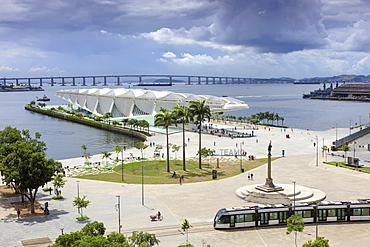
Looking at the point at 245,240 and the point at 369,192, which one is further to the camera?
the point at 369,192

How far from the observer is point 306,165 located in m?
52.6

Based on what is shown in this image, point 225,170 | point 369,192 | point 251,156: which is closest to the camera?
point 369,192

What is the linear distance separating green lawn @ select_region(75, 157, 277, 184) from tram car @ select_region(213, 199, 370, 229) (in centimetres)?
1530

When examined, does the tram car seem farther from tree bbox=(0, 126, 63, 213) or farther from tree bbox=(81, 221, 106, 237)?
tree bbox=(0, 126, 63, 213)

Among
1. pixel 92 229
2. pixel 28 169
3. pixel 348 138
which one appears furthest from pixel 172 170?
pixel 348 138

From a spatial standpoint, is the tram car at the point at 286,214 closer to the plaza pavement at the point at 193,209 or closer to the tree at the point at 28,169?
the plaza pavement at the point at 193,209

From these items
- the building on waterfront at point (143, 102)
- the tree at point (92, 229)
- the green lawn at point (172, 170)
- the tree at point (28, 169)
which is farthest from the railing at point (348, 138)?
the tree at point (92, 229)

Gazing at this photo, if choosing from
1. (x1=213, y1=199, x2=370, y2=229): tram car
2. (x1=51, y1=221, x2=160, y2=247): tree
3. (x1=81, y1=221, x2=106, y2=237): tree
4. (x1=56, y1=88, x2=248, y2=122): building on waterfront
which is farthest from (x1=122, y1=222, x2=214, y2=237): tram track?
(x1=56, y1=88, x2=248, y2=122): building on waterfront

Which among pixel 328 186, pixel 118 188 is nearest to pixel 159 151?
pixel 118 188

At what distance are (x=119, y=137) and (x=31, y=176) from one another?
197 feet

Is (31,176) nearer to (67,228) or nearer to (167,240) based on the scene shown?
(67,228)

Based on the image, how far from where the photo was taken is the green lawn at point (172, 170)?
46.2 m

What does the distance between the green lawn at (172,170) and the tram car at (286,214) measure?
1530cm

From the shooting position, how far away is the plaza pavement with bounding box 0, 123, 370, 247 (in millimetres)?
28062
